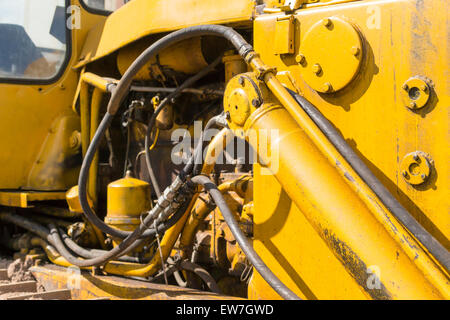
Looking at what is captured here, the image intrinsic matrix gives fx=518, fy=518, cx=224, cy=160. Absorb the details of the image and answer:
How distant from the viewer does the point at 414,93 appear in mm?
1313

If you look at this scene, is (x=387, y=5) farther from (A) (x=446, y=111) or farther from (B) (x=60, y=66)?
(B) (x=60, y=66)

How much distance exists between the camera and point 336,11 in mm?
1456

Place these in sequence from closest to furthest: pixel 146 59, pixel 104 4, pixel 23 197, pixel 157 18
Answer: pixel 146 59 → pixel 157 18 → pixel 23 197 → pixel 104 4

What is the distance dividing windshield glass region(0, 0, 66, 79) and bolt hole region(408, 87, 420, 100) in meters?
2.34

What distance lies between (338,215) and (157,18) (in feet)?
4.40

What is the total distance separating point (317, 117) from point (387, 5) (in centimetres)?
34

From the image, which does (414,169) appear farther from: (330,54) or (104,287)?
(104,287)

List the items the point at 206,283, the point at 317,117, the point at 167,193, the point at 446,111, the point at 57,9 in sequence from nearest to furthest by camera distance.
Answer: the point at 446,111
the point at 317,117
the point at 167,193
the point at 206,283
the point at 57,9

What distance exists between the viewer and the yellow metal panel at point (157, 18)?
1.91 metres

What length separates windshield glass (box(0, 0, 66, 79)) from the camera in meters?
3.00

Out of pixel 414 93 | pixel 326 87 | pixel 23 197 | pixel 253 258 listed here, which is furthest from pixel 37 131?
pixel 414 93

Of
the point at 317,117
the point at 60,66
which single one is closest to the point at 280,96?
the point at 317,117

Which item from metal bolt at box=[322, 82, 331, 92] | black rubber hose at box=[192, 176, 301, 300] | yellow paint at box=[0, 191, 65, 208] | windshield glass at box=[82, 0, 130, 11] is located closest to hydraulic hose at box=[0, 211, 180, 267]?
yellow paint at box=[0, 191, 65, 208]

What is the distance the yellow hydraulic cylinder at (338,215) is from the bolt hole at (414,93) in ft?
0.87
